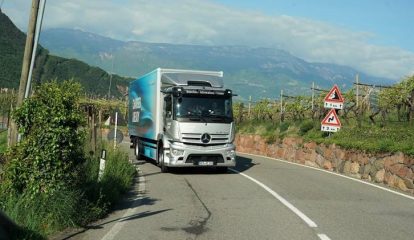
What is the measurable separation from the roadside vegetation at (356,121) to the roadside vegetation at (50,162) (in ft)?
31.6

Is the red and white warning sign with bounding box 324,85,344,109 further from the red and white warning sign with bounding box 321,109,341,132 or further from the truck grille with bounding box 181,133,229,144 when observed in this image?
the truck grille with bounding box 181,133,229,144

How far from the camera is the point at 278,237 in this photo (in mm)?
7703

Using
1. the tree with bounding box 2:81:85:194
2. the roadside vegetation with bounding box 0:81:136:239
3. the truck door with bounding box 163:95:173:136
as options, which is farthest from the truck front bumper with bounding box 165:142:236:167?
the tree with bounding box 2:81:85:194

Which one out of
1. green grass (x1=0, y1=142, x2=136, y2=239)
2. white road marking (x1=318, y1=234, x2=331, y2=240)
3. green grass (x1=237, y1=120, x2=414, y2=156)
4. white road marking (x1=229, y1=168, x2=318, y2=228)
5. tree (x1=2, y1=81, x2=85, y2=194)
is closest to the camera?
green grass (x1=0, y1=142, x2=136, y2=239)

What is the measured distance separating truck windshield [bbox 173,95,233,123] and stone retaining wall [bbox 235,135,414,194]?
4.63m

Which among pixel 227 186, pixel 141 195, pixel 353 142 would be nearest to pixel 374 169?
pixel 353 142

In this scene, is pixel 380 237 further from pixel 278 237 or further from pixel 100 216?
pixel 100 216

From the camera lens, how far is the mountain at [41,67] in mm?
78562

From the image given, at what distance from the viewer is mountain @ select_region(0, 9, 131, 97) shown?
7856 cm

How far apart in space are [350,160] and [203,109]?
5676 millimetres

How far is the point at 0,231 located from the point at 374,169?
14891 mm

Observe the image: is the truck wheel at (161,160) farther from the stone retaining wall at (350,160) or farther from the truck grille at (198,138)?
the stone retaining wall at (350,160)

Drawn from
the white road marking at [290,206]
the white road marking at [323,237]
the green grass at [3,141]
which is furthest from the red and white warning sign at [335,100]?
the white road marking at [323,237]

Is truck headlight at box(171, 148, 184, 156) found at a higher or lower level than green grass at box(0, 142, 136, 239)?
higher
